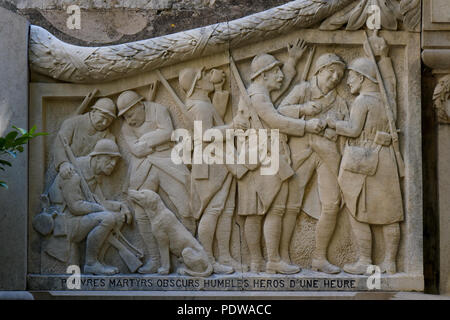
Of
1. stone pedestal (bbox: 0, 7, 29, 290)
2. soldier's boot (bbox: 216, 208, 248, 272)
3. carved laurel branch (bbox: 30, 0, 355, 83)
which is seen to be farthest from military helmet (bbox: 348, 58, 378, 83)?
stone pedestal (bbox: 0, 7, 29, 290)

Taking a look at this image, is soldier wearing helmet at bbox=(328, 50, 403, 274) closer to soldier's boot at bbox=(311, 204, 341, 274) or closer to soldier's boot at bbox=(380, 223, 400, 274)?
soldier's boot at bbox=(380, 223, 400, 274)

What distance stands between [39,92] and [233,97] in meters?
1.73

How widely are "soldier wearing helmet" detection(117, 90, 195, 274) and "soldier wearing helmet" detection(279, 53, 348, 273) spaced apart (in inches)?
37.4

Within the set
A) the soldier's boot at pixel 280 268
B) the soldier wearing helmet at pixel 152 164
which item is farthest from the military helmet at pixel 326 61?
the soldier's boot at pixel 280 268

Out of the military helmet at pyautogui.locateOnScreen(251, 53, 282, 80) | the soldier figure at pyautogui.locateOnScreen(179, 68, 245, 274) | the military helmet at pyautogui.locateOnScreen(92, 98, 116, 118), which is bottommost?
the soldier figure at pyautogui.locateOnScreen(179, 68, 245, 274)

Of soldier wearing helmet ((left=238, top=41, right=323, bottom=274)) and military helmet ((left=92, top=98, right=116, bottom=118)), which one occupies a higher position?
military helmet ((left=92, top=98, right=116, bottom=118))

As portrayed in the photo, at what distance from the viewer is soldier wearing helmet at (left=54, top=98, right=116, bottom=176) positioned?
717 cm

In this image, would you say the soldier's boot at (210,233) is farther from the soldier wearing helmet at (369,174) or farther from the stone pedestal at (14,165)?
the stone pedestal at (14,165)

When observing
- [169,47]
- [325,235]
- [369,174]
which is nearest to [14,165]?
[169,47]

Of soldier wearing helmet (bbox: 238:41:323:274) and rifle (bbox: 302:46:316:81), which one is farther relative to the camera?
rifle (bbox: 302:46:316:81)

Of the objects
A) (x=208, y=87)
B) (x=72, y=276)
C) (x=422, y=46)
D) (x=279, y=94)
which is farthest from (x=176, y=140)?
(x=422, y=46)

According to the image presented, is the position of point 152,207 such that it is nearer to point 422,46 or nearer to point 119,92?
point 119,92

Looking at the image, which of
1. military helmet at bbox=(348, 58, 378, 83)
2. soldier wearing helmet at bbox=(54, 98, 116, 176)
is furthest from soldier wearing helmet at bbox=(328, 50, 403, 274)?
soldier wearing helmet at bbox=(54, 98, 116, 176)

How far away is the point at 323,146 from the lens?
7.09 m
